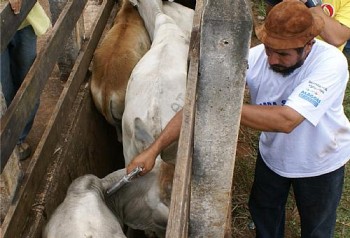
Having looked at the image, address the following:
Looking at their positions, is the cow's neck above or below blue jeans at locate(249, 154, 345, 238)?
above

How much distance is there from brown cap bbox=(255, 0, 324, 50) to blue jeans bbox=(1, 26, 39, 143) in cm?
180

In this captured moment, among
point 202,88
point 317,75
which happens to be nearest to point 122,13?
point 317,75

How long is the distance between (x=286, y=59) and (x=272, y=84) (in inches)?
9.3

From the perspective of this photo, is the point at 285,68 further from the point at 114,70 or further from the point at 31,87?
the point at 114,70

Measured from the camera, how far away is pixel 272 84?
2826 mm

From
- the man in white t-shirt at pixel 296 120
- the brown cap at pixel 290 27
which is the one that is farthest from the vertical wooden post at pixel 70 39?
the brown cap at pixel 290 27

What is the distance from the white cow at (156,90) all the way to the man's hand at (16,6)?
3.21ft

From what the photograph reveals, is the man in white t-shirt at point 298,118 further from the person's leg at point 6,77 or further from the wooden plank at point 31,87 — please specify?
the person's leg at point 6,77

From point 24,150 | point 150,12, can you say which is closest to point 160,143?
point 24,150

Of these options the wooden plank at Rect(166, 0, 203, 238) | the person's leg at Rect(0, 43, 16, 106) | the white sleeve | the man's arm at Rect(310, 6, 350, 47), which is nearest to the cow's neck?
the person's leg at Rect(0, 43, 16, 106)

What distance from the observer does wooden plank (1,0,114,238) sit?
2.54 metres

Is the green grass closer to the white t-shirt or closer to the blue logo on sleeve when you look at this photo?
the white t-shirt

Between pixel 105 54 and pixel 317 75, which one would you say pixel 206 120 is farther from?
pixel 105 54

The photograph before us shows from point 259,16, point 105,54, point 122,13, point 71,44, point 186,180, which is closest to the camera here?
point 186,180
